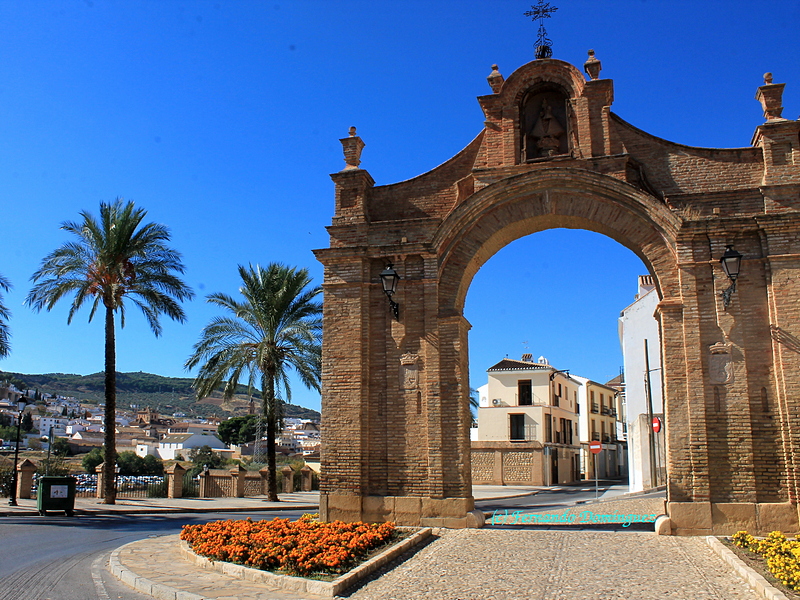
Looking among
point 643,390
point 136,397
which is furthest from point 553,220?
point 136,397

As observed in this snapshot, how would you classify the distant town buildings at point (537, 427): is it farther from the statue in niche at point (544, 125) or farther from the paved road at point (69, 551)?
the statue in niche at point (544, 125)

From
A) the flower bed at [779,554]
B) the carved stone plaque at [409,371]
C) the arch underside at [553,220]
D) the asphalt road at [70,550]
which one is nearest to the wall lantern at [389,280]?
the arch underside at [553,220]

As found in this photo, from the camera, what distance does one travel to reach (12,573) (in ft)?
28.5

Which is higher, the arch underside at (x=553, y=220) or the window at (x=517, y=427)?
the arch underside at (x=553, y=220)

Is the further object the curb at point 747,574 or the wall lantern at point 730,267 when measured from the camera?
the wall lantern at point 730,267

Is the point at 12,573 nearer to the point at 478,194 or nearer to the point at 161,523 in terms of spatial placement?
the point at 161,523

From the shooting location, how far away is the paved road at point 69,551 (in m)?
7.63

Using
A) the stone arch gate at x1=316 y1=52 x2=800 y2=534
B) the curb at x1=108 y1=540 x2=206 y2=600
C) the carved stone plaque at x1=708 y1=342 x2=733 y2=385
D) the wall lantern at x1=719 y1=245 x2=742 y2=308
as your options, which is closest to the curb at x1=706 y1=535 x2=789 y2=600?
the stone arch gate at x1=316 y1=52 x2=800 y2=534

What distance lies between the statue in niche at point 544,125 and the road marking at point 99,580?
386 inches

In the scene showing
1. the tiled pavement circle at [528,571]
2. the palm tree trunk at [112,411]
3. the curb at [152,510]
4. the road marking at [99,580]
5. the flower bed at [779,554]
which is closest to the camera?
the flower bed at [779,554]

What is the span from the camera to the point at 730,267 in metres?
10.9

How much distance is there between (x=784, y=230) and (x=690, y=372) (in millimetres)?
2868

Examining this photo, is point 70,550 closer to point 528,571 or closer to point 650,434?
point 528,571

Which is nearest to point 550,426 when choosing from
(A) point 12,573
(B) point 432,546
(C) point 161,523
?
(C) point 161,523
